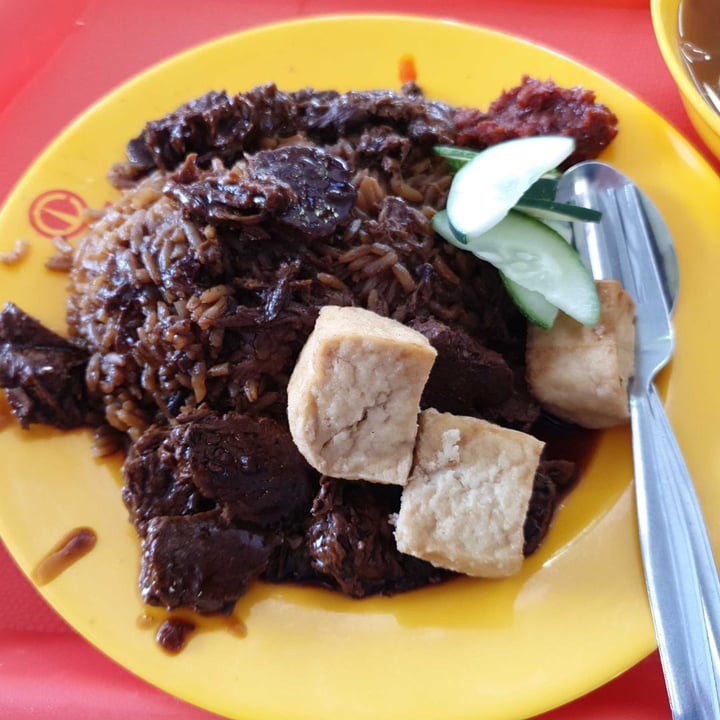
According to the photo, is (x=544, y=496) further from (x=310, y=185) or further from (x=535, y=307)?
(x=310, y=185)

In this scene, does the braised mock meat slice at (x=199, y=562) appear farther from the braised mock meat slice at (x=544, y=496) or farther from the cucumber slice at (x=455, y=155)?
the cucumber slice at (x=455, y=155)

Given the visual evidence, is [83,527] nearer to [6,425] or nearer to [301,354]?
[6,425]

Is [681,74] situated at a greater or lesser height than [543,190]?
greater

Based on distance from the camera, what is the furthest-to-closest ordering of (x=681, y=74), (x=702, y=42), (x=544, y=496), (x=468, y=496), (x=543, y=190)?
(x=702, y=42) < (x=681, y=74) < (x=543, y=190) < (x=544, y=496) < (x=468, y=496)

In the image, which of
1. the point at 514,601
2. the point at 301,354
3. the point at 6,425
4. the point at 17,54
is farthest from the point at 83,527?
the point at 17,54

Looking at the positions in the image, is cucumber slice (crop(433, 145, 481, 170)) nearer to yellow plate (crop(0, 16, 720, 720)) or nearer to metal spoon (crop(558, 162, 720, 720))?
metal spoon (crop(558, 162, 720, 720))

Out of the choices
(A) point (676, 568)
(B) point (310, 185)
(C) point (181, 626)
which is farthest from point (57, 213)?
(A) point (676, 568)

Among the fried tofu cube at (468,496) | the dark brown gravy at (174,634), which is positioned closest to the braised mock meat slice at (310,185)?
the fried tofu cube at (468,496)
